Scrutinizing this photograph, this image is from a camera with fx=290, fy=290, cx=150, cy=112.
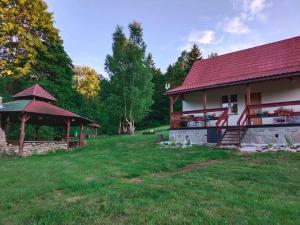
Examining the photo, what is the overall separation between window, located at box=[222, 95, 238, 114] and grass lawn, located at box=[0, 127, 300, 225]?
7.50 metres

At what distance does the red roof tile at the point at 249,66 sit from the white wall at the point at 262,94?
757mm

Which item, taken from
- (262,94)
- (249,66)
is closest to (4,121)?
(249,66)

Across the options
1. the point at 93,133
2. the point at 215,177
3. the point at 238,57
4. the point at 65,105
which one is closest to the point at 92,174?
the point at 215,177

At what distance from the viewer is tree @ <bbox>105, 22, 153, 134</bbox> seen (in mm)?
31062

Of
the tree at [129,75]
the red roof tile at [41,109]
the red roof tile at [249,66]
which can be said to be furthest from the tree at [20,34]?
the red roof tile at [249,66]

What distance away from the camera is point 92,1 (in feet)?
63.2

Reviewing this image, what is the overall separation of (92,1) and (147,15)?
3811 mm

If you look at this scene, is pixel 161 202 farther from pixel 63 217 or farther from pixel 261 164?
pixel 261 164

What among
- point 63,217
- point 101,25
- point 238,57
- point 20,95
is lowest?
point 63,217

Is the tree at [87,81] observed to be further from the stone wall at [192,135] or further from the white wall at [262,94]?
the stone wall at [192,135]

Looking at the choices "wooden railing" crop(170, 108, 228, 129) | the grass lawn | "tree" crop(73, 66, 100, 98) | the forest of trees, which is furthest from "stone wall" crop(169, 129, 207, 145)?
"tree" crop(73, 66, 100, 98)

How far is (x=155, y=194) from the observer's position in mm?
6172

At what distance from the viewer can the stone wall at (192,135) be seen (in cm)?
1608

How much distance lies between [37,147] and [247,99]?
13.0 metres
